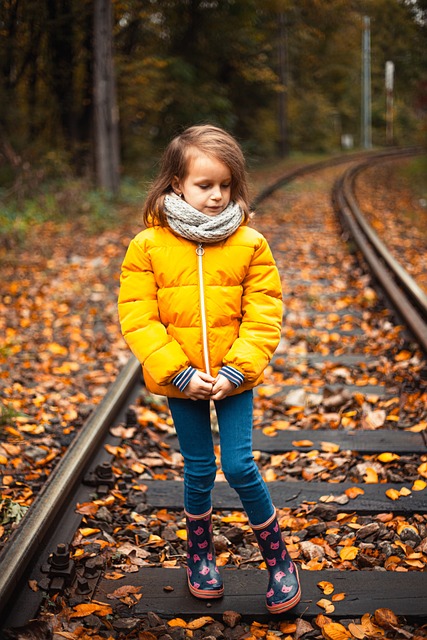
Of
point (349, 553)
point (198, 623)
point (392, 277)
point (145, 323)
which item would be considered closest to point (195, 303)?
point (145, 323)

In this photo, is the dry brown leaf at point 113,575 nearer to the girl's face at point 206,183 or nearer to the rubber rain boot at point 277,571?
the rubber rain boot at point 277,571

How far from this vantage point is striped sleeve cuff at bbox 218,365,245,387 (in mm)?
2475

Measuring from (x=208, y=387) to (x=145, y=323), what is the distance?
34 cm

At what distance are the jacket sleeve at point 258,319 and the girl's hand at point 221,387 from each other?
0.21ft

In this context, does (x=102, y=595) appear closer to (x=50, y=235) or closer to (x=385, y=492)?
(x=385, y=492)

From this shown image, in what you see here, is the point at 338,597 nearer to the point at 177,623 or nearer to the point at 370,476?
the point at 177,623

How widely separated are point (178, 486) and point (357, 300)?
13.5 ft

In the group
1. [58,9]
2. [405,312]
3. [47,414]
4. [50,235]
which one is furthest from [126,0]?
[47,414]

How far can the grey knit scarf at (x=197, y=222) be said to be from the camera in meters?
2.50

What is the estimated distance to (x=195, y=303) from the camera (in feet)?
8.41

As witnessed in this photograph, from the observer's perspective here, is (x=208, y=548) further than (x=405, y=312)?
No

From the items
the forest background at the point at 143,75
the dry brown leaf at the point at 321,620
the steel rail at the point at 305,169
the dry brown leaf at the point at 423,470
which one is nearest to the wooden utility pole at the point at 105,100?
the forest background at the point at 143,75

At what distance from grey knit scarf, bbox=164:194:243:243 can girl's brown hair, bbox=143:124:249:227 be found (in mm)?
60

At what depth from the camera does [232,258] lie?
2.58 meters
